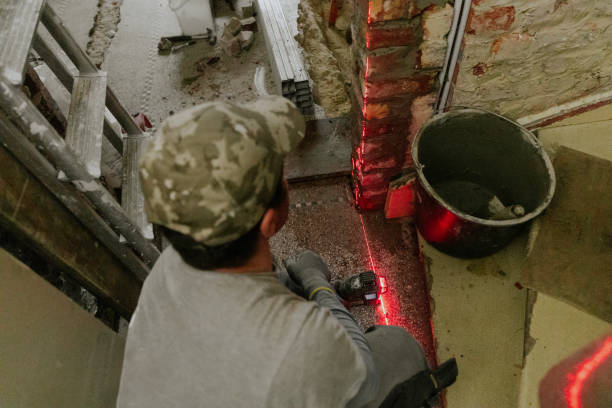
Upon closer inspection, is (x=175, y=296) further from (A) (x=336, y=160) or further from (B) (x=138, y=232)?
(A) (x=336, y=160)

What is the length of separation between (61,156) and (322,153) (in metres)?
1.76

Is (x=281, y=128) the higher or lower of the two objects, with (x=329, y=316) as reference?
higher

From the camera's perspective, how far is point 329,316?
977 mm

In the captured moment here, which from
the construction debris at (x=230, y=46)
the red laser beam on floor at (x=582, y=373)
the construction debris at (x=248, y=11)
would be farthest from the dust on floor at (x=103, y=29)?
the red laser beam on floor at (x=582, y=373)

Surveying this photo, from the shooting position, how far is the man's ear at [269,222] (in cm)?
98

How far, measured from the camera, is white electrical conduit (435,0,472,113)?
1498 mm

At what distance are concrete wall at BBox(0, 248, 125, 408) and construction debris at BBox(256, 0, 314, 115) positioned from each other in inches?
78.8

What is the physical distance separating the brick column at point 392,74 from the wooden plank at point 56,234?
1342 millimetres

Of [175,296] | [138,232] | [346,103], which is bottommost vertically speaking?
[346,103]

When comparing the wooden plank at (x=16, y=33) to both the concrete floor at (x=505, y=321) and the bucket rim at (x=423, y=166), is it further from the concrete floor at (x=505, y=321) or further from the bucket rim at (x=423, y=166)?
the concrete floor at (x=505, y=321)

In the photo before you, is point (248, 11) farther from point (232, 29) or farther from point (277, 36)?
point (277, 36)

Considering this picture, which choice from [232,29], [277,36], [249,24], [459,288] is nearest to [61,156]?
[459,288]

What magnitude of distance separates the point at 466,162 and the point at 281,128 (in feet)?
5.05

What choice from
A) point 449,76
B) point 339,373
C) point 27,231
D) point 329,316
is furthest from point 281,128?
point 449,76
